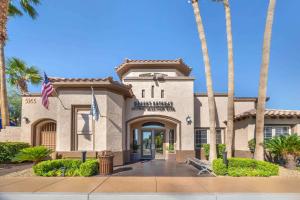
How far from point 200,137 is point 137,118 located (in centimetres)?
574

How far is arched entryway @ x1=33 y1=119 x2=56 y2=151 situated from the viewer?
19.9 m

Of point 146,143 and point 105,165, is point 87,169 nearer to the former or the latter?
point 105,165

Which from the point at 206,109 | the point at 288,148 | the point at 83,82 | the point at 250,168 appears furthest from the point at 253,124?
the point at 83,82

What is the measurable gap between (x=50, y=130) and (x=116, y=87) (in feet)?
23.1

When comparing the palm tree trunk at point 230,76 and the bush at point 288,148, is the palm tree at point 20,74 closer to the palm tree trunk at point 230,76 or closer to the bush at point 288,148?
the palm tree trunk at point 230,76

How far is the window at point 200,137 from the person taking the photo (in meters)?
21.7

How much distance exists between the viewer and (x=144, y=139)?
22.2m

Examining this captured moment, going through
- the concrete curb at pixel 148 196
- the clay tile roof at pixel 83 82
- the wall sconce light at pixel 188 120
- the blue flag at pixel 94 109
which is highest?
the clay tile roof at pixel 83 82

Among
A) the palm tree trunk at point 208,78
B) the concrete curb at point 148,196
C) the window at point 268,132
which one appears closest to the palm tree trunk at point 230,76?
the palm tree trunk at point 208,78

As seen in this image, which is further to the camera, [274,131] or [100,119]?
[274,131]

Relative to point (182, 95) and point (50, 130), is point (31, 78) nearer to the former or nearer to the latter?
point (50, 130)

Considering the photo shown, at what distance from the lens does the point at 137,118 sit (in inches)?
789

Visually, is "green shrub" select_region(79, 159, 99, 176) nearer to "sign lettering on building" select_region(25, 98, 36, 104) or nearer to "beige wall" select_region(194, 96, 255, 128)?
"sign lettering on building" select_region(25, 98, 36, 104)

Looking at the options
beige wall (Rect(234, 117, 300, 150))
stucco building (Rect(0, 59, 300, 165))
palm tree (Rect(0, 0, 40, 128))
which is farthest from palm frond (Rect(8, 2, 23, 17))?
beige wall (Rect(234, 117, 300, 150))
